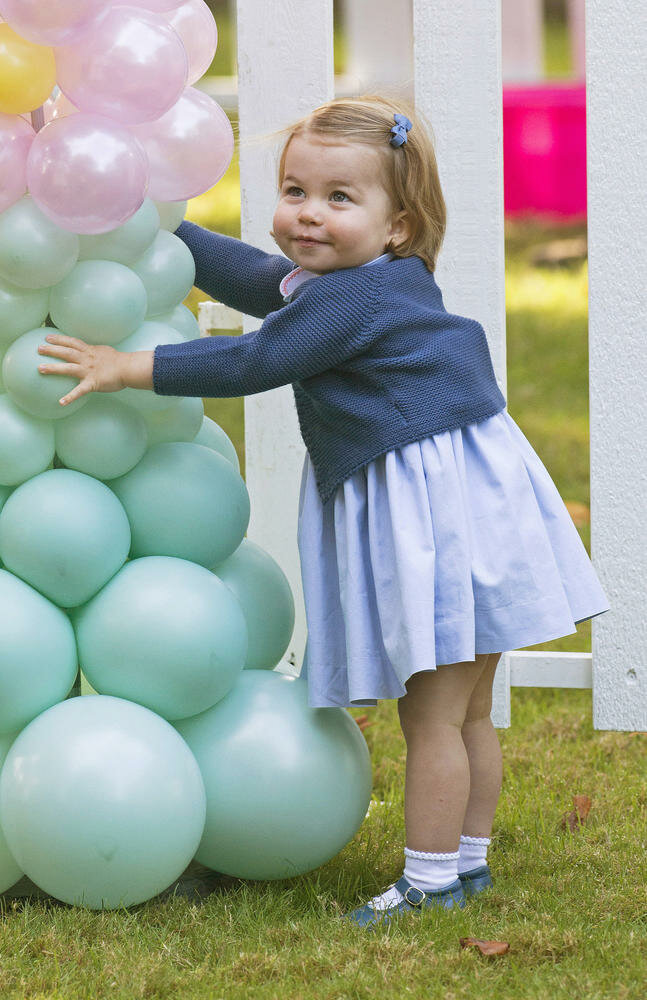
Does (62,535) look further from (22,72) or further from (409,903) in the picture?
(409,903)

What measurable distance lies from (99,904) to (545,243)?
557 centimetres

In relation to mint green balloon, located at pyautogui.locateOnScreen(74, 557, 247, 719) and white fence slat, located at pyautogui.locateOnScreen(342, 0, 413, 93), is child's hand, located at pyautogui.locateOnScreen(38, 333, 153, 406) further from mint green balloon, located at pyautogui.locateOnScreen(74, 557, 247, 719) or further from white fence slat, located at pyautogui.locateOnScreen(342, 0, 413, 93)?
white fence slat, located at pyautogui.locateOnScreen(342, 0, 413, 93)

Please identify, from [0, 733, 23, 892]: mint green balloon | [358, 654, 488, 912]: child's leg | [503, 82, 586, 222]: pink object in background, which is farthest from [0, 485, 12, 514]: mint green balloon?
[503, 82, 586, 222]: pink object in background

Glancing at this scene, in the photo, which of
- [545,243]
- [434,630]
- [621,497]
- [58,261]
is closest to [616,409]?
[621,497]

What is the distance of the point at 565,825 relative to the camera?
98.3 inches

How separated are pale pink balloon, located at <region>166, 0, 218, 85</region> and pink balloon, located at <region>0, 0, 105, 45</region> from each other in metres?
0.27

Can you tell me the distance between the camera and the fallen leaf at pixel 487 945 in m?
1.94

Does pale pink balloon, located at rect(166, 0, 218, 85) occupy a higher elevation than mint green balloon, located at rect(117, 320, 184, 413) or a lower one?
higher

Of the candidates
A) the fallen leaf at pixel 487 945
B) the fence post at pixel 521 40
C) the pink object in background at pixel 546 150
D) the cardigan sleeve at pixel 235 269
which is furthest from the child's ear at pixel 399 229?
the fence post at pixel 521 40

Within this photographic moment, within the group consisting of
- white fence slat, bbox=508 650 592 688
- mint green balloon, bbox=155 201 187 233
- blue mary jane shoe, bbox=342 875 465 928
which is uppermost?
mint green balloon, bbox=155 201 187 233

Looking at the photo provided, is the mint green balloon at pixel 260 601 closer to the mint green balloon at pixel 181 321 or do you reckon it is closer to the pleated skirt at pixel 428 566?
the pleated skirt at pixel 428 566

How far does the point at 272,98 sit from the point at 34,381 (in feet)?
3.37

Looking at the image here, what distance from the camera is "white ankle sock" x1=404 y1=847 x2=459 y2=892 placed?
2.12m

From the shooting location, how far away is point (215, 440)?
236 cm
